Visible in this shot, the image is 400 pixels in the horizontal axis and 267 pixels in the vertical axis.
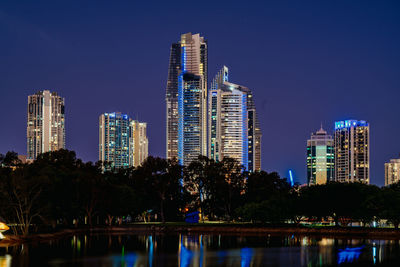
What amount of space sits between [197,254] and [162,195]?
60388mm

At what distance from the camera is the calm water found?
48812 millimetres

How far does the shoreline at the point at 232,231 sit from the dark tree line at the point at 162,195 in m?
2.76

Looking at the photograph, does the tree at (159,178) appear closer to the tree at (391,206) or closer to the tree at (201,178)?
the tree at (201,178)

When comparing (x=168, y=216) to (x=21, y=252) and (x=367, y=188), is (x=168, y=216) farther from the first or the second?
(x=21, y=252)

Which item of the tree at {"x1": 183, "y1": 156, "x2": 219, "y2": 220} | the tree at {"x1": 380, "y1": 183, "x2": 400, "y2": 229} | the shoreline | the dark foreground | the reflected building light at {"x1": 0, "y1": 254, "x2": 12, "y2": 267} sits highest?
the tree at {"x1": 183, "y1": 156, "x2": 219, "y2": 220}

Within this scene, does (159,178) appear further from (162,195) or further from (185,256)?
(185,256)

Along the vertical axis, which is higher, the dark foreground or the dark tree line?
the dark tree line

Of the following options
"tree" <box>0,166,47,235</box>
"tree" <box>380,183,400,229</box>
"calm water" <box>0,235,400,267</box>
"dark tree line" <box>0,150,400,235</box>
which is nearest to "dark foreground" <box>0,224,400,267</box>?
"calm water" <box>0,235,400,267</box>

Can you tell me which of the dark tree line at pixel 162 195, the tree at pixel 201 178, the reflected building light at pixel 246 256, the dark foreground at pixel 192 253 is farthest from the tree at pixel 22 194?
the tree at pixel 201 178

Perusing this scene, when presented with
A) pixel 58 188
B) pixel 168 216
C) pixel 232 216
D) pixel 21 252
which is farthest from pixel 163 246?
pixel 168 216

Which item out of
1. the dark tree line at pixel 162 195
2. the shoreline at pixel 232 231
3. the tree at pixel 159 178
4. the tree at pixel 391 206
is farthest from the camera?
the tree at pixel 159 178

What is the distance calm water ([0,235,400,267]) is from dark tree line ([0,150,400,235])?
1293 centimetres

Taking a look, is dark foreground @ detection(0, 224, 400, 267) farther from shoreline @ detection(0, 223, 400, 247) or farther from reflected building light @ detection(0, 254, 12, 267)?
shoreline @ detection(0, 223, 400, 247)

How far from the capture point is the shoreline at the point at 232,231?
270 feet
